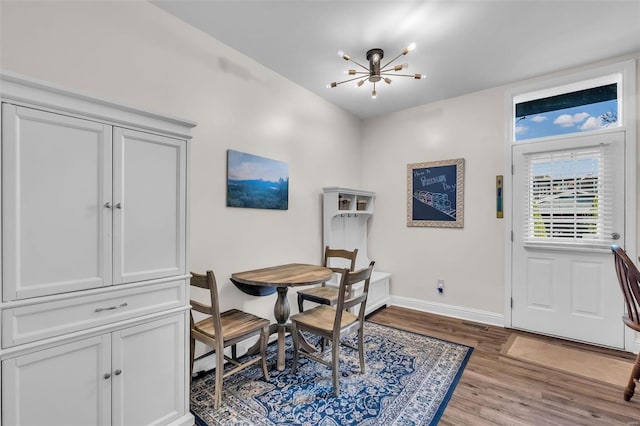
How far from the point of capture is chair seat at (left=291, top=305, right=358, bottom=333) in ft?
7.37

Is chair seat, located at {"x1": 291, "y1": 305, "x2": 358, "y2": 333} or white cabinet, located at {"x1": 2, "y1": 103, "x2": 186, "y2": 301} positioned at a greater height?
white cabinet, located at {"x1": 2, "y1": 103, "x2": 186, "y2": 301}

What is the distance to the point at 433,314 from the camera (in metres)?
3.88

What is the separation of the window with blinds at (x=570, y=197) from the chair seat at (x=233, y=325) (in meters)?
3.05

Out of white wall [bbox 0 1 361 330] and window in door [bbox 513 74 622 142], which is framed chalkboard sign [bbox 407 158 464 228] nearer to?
window in door [bbox 513 74 622 142]

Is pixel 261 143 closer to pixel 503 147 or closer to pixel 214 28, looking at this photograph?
pixel 214 28

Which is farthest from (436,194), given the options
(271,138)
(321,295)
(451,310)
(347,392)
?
(347,392)

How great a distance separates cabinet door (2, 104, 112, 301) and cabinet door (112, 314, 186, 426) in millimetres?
365

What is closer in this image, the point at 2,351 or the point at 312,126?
the point at 2,351

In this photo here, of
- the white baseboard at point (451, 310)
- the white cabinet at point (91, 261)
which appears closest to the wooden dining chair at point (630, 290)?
the white baseboard at point (451, 310)

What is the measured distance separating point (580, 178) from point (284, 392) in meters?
3.49

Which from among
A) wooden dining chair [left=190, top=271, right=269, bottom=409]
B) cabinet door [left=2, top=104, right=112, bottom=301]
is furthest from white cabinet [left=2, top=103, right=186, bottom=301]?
wooden dining chair [left=190, top=271, right=269, bottom=409]

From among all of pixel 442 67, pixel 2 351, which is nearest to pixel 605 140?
pixel 442 67

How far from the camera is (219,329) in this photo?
1952mm

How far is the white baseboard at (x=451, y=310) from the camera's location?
3504 millimetres
